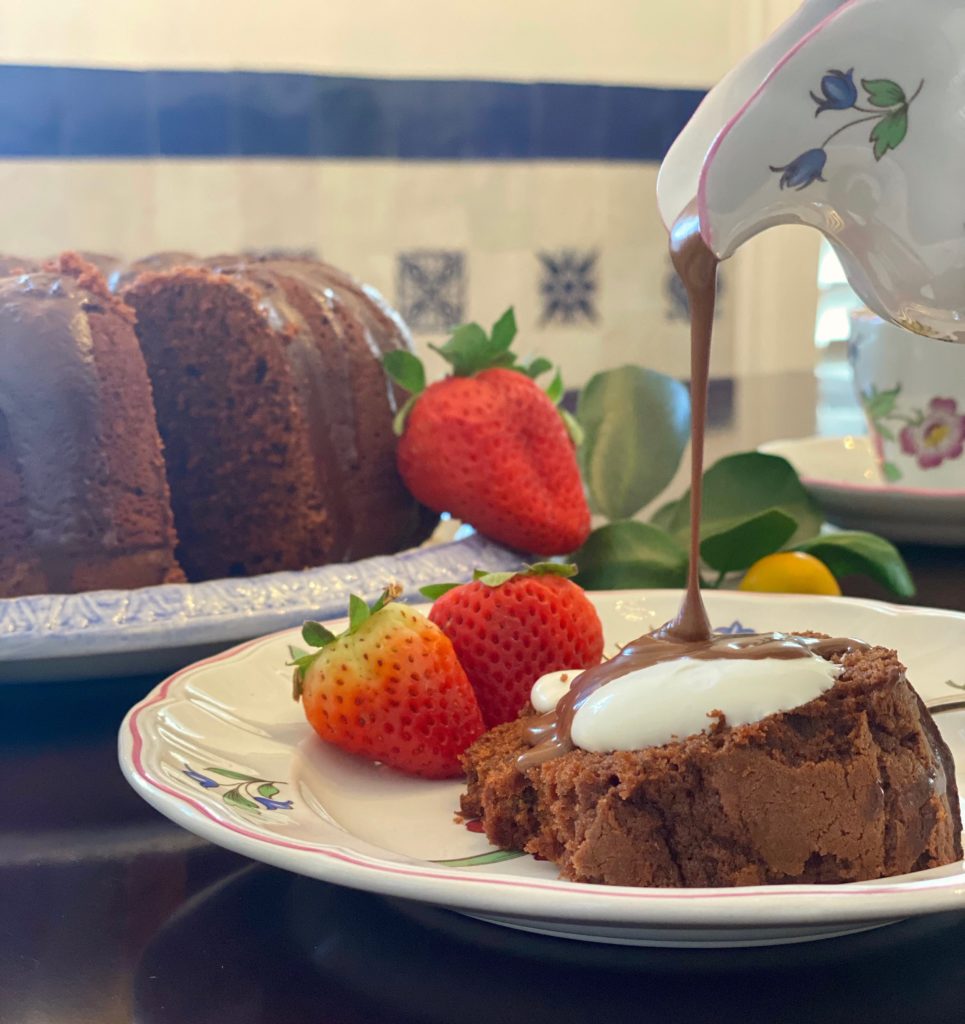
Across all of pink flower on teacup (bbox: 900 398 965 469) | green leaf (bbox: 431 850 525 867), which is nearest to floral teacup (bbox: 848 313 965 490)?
pink flower on teacup (bbox: 900 398 965 469)

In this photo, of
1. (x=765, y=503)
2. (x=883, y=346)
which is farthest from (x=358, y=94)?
(x=765, y=503)

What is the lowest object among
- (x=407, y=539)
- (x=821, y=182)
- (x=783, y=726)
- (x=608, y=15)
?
(x=407, y=539)

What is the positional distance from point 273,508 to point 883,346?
76 centimetres

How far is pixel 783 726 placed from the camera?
700 millimetres

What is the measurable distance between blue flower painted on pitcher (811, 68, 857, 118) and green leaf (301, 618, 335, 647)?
1.48 ft

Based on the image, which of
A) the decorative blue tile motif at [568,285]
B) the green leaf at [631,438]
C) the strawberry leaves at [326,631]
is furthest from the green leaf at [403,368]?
the decorative blue tile motif at [568,285]

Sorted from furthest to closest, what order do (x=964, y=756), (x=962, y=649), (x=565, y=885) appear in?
(x=962, y=649) → (x=964, y=756) → (x=565, y=885)

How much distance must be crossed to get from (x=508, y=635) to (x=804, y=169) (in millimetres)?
396

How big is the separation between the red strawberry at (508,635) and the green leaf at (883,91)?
42 cm

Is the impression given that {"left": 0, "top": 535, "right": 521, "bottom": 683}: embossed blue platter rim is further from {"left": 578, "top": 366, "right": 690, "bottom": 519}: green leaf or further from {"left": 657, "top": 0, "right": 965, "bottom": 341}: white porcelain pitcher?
{"left": 657, "top": 0, "right": 965, "bottom": 341}: white porcelain pitcher

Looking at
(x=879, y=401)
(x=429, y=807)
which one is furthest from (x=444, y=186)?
(x=429, y=807)

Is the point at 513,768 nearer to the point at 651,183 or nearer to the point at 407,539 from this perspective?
the point at 407,539

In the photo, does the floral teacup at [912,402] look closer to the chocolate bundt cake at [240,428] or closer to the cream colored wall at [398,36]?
the chocolate bundt cake at [240,428]

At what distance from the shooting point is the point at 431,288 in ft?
9.95
